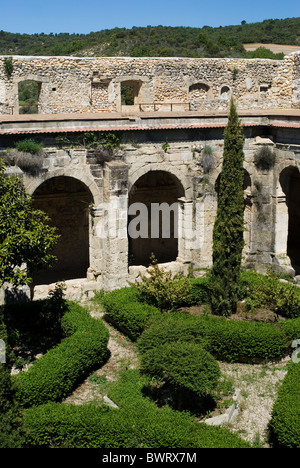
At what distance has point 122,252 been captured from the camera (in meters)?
16.9

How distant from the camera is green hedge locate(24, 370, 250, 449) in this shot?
9.40 meters

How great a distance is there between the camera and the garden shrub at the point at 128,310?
14180 mm

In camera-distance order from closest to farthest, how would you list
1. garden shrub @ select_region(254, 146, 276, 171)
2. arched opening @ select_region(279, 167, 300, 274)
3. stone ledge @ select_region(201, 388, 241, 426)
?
1. stone ledge @ select_region(201, 388, 241, 426)
2. garden shrub @ select_region(254, 146, 276, 171)
3. arched opening @ select_region(279, 167, 300, 274)

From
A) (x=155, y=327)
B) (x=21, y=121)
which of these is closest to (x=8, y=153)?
(x=21, y=121)

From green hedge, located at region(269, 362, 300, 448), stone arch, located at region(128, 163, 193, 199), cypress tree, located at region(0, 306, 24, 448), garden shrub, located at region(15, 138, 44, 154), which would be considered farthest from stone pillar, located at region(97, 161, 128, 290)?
cypress tree, located at region(0, 306, 24, 448)

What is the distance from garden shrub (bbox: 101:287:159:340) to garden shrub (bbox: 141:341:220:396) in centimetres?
289

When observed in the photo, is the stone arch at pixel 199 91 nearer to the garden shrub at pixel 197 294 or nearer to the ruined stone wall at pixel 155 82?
the ruined stone wall at pixel 155 82

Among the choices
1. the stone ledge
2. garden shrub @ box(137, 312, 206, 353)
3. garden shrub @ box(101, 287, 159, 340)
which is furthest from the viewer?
garden shrub @ box(101, 287, 159, 340)

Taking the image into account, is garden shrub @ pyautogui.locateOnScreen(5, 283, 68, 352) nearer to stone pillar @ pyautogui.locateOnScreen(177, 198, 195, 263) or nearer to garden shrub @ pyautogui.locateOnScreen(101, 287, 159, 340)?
garden shrub @ pyautogui.locateOnScreen(101, 287, 159, 340)

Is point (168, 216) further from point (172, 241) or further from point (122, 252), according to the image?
point (122, 252)

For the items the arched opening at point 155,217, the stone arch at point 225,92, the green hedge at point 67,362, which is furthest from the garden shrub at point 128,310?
the stone arch at point 225,92

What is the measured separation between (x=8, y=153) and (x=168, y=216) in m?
8.55

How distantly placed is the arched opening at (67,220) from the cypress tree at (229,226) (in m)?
6.37

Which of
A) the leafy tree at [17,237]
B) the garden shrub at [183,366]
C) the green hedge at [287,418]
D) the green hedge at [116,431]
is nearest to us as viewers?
the green hedge at [116,431]
